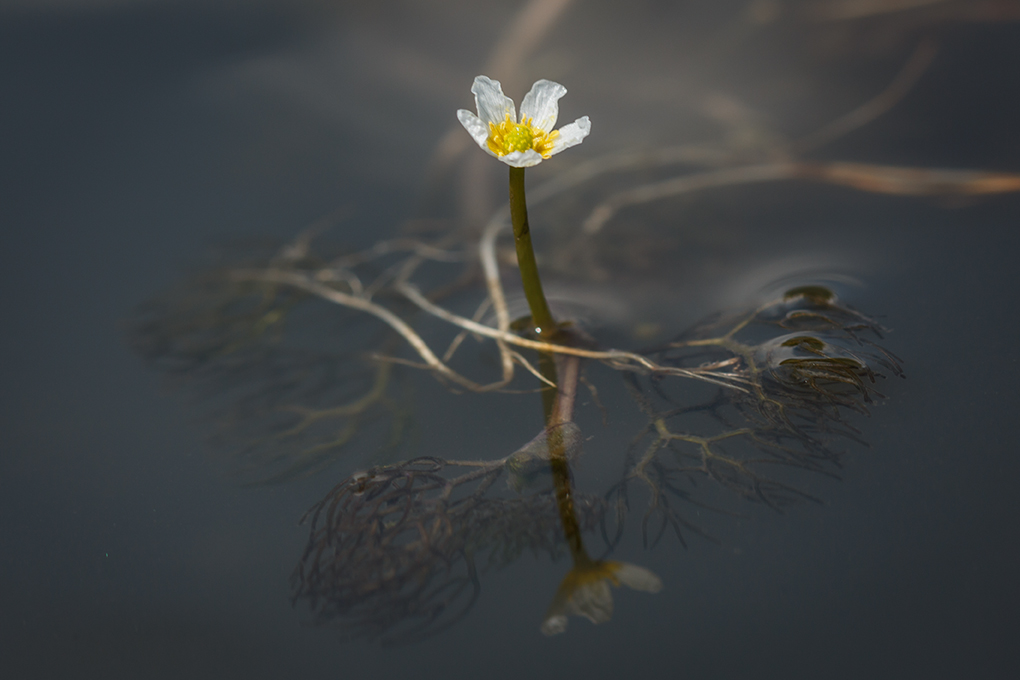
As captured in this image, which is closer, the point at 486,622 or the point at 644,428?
the point at 486,622

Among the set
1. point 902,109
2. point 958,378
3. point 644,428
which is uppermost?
point 902,109

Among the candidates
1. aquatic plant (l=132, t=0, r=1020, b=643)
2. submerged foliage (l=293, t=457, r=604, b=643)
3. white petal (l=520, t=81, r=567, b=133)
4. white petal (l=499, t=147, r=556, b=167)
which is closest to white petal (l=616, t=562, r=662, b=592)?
aquatic plant (l=132, t=0, r=1020, b=643)

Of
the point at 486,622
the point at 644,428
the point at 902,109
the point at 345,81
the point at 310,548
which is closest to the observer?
the point at 486,622

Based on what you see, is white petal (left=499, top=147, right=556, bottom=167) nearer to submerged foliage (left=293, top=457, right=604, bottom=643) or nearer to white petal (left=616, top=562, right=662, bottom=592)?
submerged foliage (left=293, top=457, right=604, bottom=643)

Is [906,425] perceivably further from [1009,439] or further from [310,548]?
[310,548]

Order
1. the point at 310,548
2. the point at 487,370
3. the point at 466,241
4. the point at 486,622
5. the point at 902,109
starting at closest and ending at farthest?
the point at 486,622 → the point at 310,548 → the point at 487,370 → the point at 466,241 → the point at 902,109

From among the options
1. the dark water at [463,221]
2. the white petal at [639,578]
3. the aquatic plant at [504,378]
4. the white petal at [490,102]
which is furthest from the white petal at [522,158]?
the white petal at [639,578]

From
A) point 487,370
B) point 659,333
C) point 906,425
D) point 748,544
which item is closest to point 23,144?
point 487,370
